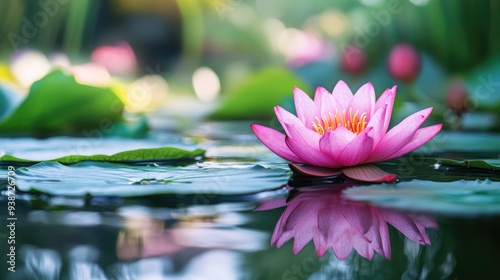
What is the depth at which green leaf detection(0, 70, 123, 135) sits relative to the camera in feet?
5.11

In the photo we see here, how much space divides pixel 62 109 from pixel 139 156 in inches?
23.8

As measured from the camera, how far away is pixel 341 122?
1063 mm

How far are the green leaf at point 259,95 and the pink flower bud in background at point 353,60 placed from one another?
1.35 ft

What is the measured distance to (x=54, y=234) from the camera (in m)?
0.72

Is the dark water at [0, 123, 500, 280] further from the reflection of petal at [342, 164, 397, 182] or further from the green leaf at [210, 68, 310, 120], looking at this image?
the green leaf at [210, 68, 310, 120]

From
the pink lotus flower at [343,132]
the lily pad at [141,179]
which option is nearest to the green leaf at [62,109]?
the lily pad at [141,179]

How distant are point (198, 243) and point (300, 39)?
202 centimetres

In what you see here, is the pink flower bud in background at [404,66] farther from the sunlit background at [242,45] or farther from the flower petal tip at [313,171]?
the flower petal tip at [313,171]

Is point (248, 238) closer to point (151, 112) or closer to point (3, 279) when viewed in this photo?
point (3, 279)

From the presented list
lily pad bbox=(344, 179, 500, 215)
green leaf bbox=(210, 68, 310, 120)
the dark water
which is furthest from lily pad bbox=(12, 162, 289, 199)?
green leaf bbox=(210, 68, 310, 120)

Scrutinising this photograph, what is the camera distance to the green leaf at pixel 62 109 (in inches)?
61.4

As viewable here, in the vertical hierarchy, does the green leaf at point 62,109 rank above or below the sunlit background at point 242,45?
below

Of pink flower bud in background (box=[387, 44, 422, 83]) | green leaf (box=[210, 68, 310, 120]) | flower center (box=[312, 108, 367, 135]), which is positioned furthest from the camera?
pink flower bud in background (box=[387, 44, 422, 83])

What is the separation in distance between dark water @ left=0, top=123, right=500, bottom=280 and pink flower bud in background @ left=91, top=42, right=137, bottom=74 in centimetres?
161
